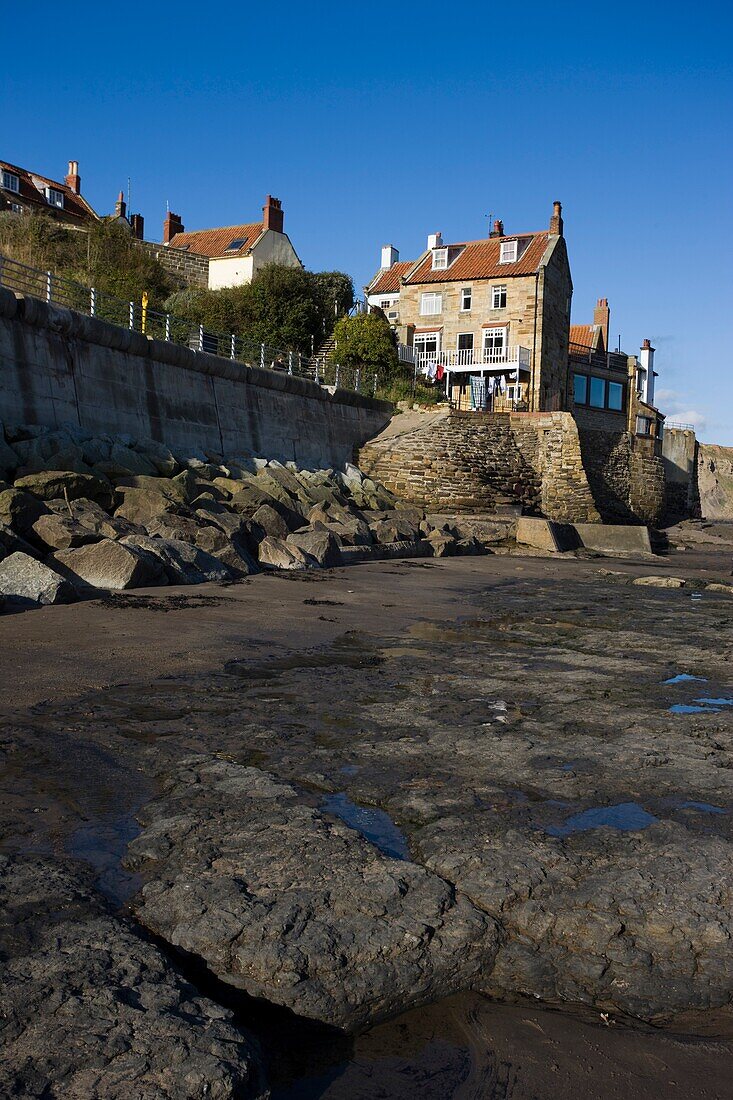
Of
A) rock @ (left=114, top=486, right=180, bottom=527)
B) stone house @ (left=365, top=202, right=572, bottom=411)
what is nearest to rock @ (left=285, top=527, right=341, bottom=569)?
rock @ (left=114, top=486, right=180, bottom=527)

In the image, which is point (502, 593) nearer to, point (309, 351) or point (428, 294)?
point (309, 351)

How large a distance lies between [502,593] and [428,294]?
112ft

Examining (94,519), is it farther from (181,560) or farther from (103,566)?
(103,566)

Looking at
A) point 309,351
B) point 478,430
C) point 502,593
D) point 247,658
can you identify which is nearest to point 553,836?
point 247,658

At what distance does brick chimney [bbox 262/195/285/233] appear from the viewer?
44375 mm

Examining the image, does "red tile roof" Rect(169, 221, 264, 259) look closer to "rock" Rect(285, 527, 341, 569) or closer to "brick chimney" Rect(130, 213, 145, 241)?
"brick chimney" Rect(130, 213, 145, 241)

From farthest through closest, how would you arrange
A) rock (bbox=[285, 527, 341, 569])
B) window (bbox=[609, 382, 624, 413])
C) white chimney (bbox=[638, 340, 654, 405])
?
white chimney (bbox=[638, 340, 654, 405])
window (bbox=[609, 382, 624, 413])
rock (bbox=[285, 527, 341, 569])

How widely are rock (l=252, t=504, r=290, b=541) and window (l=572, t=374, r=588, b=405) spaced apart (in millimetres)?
33437

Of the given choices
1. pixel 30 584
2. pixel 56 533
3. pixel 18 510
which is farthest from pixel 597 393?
pixel 30 584

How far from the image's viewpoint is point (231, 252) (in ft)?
140

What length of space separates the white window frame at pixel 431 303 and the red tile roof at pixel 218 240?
347 inches

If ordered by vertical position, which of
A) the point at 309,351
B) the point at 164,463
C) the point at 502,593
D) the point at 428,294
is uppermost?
the point at 428,294

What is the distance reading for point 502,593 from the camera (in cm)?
1327

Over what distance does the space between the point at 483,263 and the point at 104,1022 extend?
4483 centimetres
